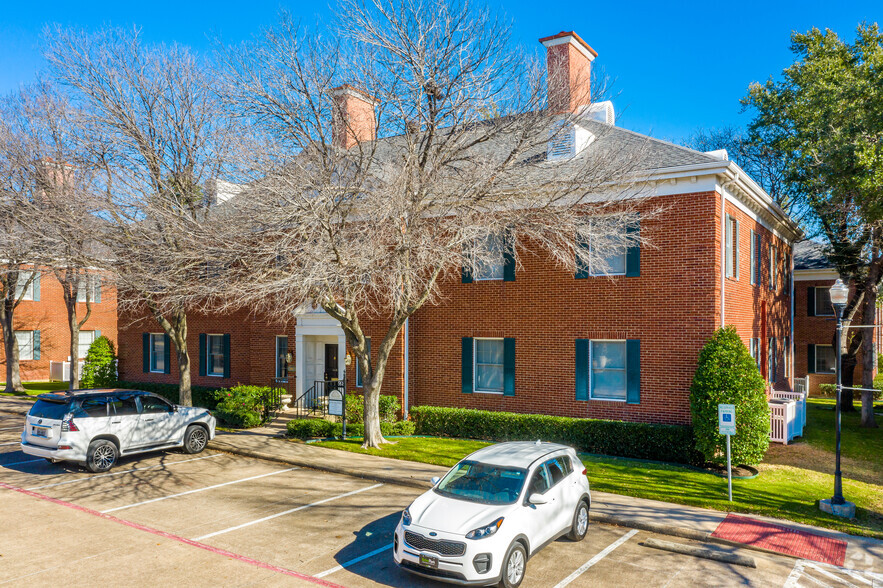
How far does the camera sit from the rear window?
13.6 m

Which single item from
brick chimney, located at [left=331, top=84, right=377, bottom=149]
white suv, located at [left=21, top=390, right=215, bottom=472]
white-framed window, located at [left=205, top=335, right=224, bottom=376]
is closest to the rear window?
white suv, located at [left=21, top=390, right=215, bottom=472]

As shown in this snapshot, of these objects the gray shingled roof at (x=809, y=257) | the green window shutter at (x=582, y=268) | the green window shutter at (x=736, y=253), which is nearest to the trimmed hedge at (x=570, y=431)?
the green window shutter at (x=582, y=268)

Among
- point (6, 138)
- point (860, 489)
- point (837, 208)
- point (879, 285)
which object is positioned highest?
point (6, 138)

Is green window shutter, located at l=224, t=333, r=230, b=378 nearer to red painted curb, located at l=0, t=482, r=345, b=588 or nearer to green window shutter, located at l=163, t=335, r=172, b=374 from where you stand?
green window shutter, located at l=163, t=335, r=172, b=374

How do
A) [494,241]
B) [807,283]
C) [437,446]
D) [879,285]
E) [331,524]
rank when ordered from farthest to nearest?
[807,283] → [879,285] → [494,241] → [437,446] → [331,524]

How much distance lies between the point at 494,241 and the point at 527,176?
324 cm

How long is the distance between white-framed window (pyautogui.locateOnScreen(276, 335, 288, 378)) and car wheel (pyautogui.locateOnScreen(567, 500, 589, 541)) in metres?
16.6

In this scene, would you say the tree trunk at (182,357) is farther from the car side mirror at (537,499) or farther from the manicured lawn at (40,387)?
the car side mirror at (537,499)

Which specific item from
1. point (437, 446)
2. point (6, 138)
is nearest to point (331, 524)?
point (437, 446)

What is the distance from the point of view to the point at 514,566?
7.90 m

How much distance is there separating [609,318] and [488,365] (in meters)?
4.16

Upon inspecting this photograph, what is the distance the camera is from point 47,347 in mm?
36625

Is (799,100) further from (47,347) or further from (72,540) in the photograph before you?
(47,347)

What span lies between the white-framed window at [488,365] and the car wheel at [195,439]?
8088 millimetres
